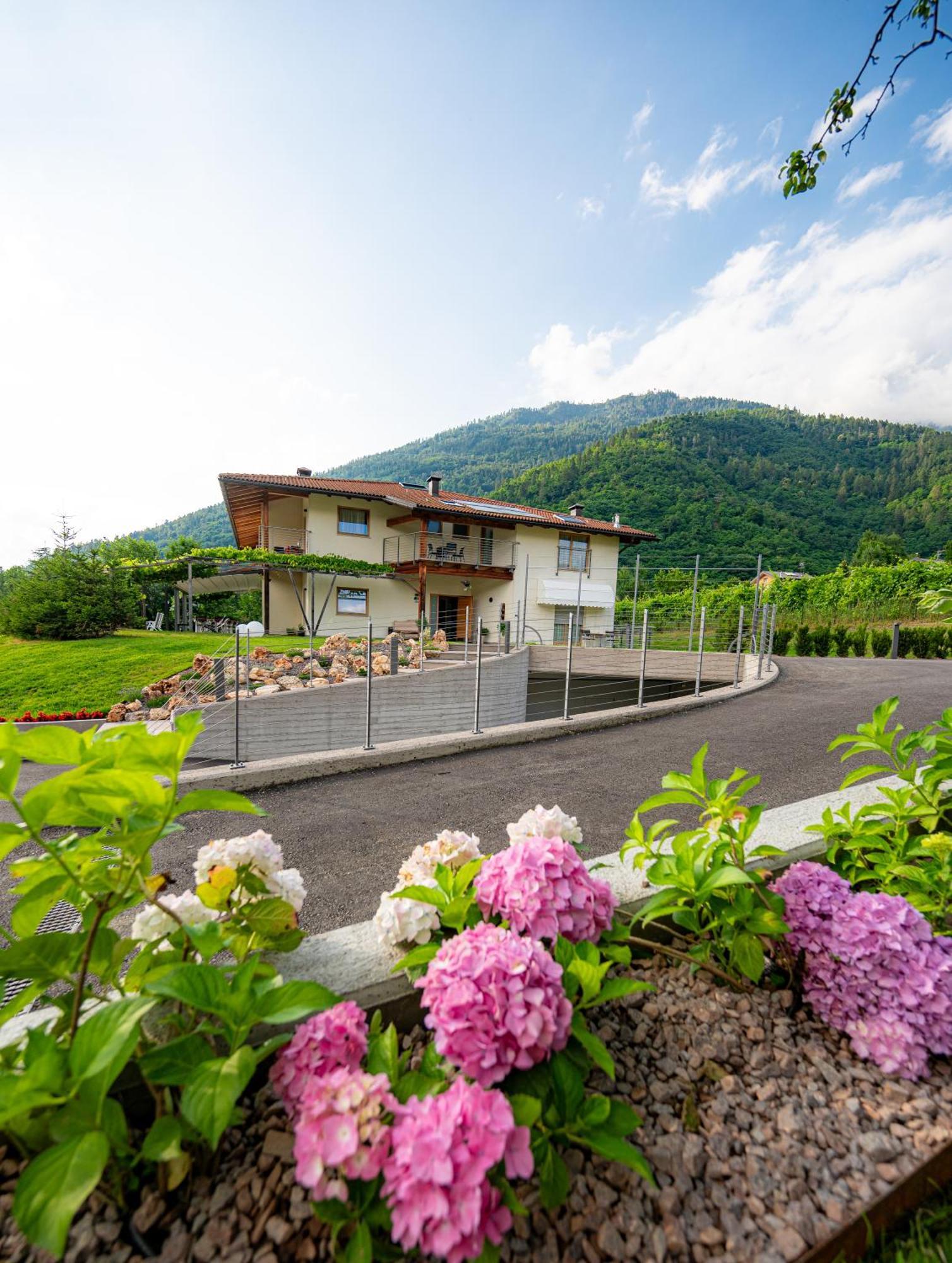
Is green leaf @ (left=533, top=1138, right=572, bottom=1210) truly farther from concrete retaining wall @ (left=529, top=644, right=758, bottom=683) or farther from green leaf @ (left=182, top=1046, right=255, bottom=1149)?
concrete retaining wall @ (left=529, top=644, right=758, bottom=683)

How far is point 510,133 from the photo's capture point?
6.23m

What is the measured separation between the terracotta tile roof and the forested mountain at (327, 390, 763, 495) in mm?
23635

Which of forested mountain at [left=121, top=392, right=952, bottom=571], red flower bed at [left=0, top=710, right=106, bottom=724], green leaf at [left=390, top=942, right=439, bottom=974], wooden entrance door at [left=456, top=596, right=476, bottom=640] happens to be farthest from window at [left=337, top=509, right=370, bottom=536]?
green leaf at [left=390, top=942, right=439, bottom=974]

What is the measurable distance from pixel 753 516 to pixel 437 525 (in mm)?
22059

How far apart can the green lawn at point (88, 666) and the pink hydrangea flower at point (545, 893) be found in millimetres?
9508

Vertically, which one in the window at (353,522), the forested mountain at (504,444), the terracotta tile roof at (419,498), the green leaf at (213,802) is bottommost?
the green leaf at (213,802)

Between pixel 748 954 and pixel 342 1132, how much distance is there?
864 millimetres

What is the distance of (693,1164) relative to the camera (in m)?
0.84

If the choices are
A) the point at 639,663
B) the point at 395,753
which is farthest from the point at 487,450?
the point at 395,753

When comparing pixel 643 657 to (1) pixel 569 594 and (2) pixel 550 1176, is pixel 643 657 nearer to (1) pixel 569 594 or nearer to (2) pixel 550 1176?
(2) pixel 550 1176

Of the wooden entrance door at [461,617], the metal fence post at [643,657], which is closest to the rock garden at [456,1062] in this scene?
the metal fence post at [643,657]

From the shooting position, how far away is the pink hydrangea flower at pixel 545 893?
37.8 inches

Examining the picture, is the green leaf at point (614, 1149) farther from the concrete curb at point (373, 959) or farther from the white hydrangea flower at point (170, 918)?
the white hydrangea flower at point (170, 918)

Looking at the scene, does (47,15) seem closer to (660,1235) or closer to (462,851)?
(462,851)
